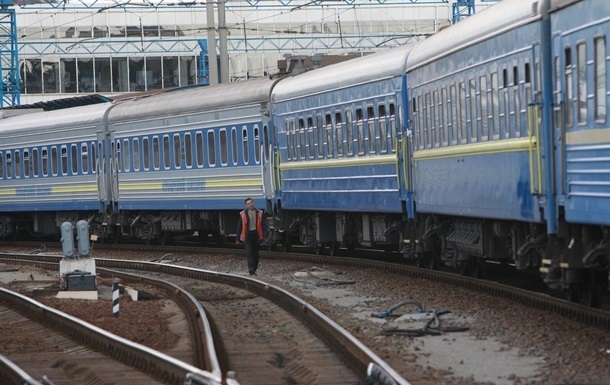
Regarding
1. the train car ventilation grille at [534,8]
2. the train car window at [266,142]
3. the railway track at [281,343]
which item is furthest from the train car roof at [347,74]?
the train car ventilation grille at [534,8]

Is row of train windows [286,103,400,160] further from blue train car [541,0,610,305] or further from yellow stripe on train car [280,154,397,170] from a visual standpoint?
blue train car [541,0,610,305]

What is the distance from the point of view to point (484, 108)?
16328 millimetres

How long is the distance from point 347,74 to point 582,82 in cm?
1187

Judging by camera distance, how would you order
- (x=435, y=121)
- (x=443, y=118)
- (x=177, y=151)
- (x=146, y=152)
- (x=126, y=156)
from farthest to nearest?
1. (x=126, y=156)
2. (x=146, y=152)
3. (x=177, y=151)
4. (x=435, y=121)
5. (x=443, y=118)

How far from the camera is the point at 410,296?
18.3 m

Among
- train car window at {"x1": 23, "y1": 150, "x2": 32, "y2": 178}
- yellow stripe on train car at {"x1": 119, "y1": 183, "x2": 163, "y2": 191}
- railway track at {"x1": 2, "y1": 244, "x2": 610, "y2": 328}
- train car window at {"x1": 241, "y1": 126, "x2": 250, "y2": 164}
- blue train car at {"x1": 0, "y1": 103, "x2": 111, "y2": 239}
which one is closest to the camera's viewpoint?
railway track at {"x1": 2, "y1": 244, "x2": 610, "y2": 328}

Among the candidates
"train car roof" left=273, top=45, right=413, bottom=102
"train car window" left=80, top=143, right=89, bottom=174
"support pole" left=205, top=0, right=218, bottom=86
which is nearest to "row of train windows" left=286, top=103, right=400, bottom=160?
"train car roof" left=273, top=45, right=413, bottom=102

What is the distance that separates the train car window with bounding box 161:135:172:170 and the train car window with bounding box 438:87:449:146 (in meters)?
15.5

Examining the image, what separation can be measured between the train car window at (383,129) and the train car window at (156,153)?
40.7ft

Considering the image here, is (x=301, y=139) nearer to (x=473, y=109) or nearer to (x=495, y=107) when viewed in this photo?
(x=473, y=109)

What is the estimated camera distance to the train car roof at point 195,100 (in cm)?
2956

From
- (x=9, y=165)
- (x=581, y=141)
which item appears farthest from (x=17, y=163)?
(x=581, y=141)

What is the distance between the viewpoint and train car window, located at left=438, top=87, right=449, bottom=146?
1839 cm

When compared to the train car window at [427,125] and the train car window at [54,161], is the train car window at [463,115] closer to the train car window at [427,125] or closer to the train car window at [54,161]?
the train car window at [427,125]
